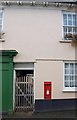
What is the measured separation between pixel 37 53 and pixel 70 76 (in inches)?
84.2

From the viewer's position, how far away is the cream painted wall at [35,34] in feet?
47.0

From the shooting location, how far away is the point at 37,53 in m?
14.4

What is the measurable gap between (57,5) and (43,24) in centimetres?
122

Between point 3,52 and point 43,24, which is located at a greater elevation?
point 43,24

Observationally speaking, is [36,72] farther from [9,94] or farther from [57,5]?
[57,5]

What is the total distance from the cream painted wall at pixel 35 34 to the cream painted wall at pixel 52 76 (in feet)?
1.35

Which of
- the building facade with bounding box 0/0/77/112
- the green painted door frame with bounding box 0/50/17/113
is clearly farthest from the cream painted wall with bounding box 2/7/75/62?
the green painted door frame with bounding box 0/50/17/113

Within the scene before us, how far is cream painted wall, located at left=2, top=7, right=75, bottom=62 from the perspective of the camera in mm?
14320

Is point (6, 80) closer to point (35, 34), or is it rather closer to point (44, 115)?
point (44, 115)

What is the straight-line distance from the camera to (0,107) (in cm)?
1416

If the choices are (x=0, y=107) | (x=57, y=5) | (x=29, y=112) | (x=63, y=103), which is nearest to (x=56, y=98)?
(x=63, y=103)

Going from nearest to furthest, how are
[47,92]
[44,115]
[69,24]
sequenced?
[44,115], [47,92], [69,24]

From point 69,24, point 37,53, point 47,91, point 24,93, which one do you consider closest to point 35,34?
point 37,53

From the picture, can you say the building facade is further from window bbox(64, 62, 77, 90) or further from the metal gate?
window bbox(64, 62, 77, 90)
